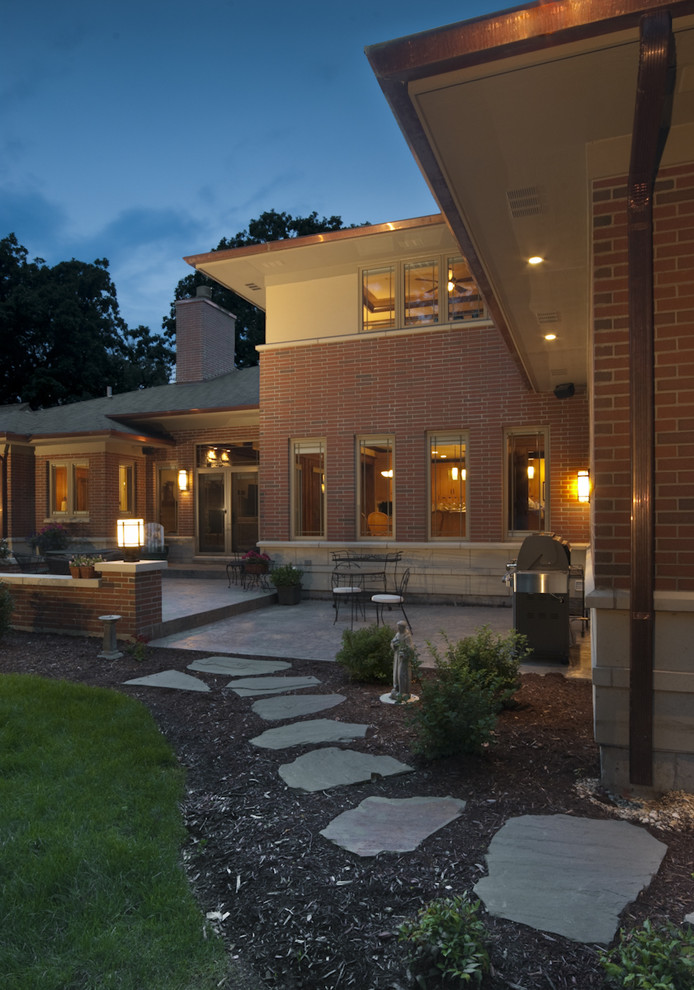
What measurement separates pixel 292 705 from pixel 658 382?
3418 millimetres

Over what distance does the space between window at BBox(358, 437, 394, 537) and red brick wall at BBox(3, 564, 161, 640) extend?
4.49m

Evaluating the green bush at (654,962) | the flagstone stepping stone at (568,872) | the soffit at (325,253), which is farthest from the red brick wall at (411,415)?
the green bush at (654,962)

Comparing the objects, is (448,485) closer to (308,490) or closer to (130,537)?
(308,490)

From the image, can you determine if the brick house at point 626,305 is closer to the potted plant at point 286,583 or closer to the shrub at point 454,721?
the shrub at point 454,721

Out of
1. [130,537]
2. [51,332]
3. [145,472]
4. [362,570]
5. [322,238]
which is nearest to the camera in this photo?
[130,537]

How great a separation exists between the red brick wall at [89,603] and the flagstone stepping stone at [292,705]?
9.08ft

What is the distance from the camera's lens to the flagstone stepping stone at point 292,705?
4.73m

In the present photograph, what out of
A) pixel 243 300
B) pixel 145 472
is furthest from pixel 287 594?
pixel 243 300

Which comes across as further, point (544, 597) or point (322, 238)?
point (322, 238)

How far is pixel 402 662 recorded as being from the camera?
16.4 ft

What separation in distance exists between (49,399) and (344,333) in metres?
23.5

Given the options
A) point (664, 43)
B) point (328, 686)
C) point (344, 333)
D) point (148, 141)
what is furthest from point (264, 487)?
point (148, 141)

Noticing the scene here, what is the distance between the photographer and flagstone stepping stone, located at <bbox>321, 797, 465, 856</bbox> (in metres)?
2.75

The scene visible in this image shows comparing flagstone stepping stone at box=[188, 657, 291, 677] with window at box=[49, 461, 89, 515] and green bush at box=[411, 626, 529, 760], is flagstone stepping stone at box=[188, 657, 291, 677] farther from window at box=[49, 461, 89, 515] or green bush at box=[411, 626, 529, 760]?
window at box=[49, 461, 89, 515]
